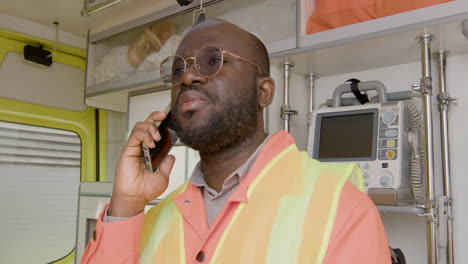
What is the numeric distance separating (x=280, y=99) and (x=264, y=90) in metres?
0.68

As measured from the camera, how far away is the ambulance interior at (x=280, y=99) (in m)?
1.47

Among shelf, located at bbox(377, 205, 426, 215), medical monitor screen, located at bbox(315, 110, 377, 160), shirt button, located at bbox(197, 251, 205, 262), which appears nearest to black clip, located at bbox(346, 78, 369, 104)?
medical monitor screen, located at bbox(315, 110, 377, 160)

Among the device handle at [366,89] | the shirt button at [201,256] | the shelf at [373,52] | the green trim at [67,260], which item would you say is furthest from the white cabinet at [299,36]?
the green trim at [67,260]

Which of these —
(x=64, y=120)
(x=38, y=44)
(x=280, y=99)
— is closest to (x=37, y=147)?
(x=64, y=120)

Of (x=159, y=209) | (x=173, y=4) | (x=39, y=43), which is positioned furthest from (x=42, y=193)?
(x=159, y=209)

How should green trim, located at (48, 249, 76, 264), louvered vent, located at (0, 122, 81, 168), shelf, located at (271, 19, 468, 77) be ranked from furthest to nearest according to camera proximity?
green trim, located at (48, 249, 76, 264) < louvered vent, located at (0, 122, 81, 168) < shelf, located at (271, 19, 468, 77)

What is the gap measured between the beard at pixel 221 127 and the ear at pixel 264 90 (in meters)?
0.07

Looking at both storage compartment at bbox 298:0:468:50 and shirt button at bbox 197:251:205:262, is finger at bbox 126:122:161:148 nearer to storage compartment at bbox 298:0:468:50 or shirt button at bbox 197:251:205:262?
shirt button at bbox 197:251:205:262

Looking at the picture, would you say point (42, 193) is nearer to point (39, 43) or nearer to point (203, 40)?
point (39, 43)

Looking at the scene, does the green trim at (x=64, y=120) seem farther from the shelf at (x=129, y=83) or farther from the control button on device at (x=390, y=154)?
the control button on device at (x=390, y=154)

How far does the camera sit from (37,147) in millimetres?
2781

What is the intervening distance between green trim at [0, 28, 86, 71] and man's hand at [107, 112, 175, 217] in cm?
202

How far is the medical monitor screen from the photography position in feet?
5.14

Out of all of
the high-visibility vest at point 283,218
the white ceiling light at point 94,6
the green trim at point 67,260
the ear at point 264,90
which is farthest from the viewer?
the green trim at point 67,260
